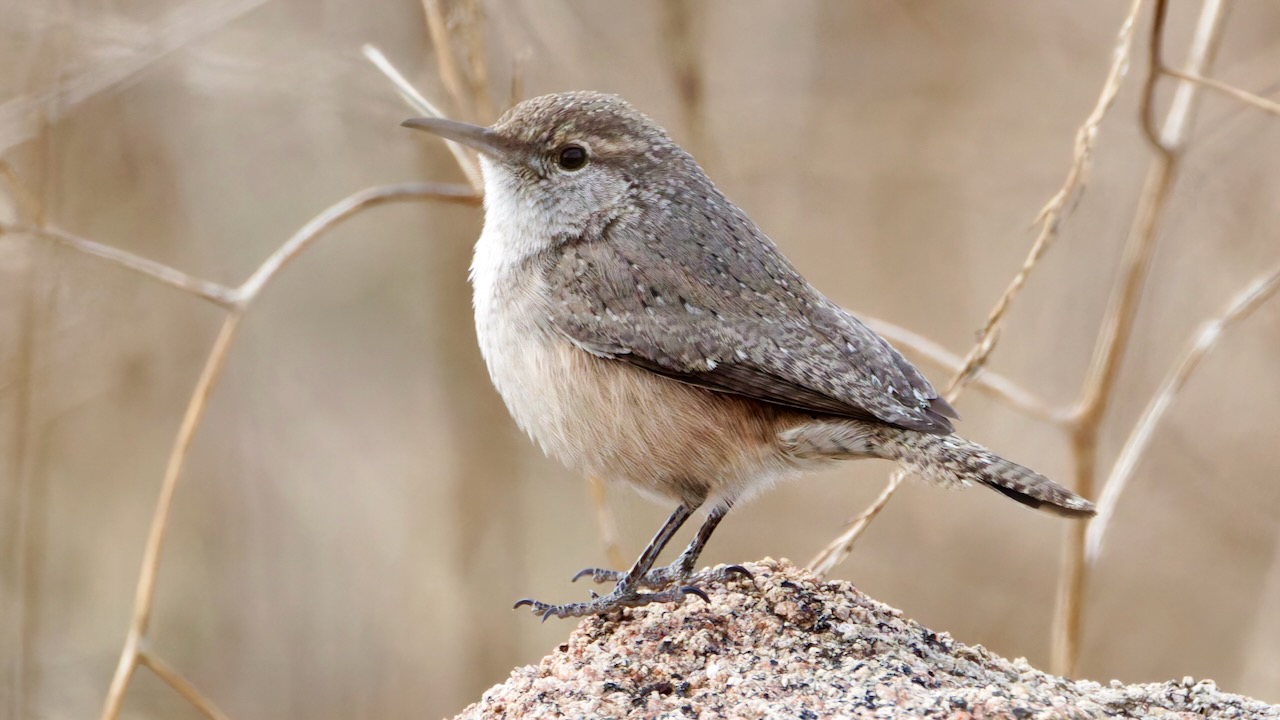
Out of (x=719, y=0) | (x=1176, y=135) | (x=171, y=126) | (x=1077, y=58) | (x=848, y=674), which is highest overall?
(x=1077, y=58)

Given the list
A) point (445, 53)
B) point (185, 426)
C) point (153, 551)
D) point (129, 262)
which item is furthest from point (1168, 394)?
point (129, 262)

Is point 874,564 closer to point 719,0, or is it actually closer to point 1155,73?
point 719,0

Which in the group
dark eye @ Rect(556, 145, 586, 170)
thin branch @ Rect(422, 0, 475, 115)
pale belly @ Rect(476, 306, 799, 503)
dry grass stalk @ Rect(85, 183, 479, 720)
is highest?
thin branch @ Rect(422, 0, 475, 115)

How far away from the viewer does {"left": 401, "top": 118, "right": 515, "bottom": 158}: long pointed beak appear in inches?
150

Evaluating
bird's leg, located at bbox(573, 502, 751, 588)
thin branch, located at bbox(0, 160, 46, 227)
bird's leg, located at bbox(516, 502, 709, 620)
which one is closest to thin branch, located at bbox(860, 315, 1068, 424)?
bird's leg, located at bbox(573, 502, 751, 588)

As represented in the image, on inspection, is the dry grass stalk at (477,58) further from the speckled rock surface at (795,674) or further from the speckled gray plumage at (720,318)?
the speckled rock surface at (795,674)

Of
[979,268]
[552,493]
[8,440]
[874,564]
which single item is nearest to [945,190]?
[979,268]

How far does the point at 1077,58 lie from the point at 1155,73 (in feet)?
12.2

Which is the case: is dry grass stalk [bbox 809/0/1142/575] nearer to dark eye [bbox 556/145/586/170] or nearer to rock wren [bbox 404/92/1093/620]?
rock wren [bbox 404/92/1093/620]

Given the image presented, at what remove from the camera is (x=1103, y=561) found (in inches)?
269

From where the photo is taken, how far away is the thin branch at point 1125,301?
3.79 meters

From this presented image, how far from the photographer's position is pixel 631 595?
3281 mm

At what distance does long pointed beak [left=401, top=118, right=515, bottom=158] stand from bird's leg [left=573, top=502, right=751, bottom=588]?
4.20 ft

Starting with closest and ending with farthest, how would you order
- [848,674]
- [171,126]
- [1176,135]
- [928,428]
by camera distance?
1. [848,674]
2. [928,428]
3. [1176,135]
4. [171,126]
